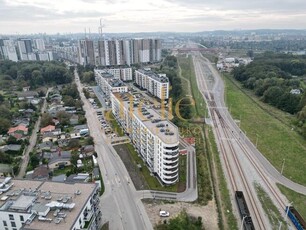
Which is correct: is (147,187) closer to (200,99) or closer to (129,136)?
(129,136)

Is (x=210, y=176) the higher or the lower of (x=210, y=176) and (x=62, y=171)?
the higher

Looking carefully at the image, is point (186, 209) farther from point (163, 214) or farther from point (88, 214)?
point (88, 214)

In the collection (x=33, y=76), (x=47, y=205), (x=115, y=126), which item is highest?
(x=47, y=205)

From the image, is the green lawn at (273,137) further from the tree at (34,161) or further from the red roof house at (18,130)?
the red roof house at (18,130)

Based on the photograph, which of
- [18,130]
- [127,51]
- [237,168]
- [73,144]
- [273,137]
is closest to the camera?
[237,168]

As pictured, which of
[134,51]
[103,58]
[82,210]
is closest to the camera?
[82,210]

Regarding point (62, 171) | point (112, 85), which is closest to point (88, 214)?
point (62, 171)

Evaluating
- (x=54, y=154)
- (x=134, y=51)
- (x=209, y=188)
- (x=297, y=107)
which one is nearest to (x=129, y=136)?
(x=54, y=154)

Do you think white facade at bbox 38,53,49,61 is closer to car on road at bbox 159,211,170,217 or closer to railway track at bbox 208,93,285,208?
railway track at bbox 208,93,285,208
